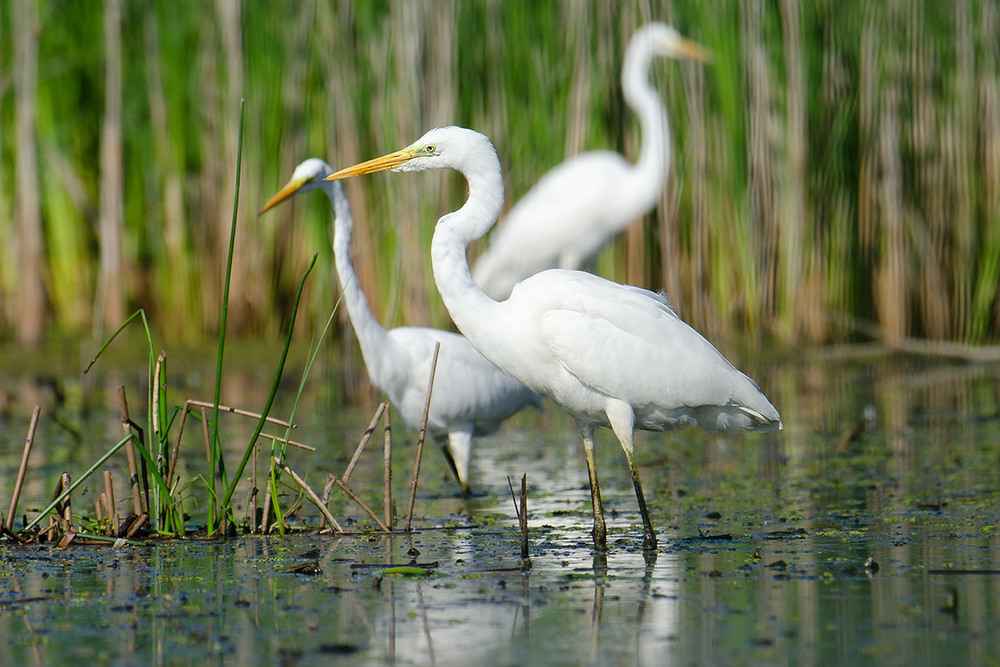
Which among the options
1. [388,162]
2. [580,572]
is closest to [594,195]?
[388,162]

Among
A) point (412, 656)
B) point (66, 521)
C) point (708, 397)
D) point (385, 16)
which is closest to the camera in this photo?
point (412, 656)

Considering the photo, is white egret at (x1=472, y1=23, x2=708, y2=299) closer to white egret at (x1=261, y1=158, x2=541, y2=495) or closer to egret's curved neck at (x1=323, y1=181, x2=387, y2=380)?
white egret at (x1=261, y1=158, x2=541, y2=495)

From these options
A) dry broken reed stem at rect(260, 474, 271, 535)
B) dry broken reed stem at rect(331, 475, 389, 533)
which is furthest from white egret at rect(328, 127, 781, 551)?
dry broken reed stem at rect(260, 474, 271, 535)

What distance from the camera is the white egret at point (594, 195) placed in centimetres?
944

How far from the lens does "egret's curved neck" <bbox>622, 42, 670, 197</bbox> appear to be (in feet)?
31.1

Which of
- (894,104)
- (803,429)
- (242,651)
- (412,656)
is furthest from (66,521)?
(894,104)

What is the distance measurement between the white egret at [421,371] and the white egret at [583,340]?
1.39 m

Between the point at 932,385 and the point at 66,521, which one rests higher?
the point at 932,385

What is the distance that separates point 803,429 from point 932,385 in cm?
227

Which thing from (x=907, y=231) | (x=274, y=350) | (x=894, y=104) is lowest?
(x=274, y=350)

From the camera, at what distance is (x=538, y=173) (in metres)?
10.4

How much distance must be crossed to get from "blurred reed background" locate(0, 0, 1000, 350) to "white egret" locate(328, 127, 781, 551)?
14.0 feet

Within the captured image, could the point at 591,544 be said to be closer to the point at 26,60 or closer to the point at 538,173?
the point at 538,173

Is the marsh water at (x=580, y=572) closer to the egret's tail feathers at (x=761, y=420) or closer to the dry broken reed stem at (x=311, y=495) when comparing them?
the dry broken reed stem at (x=311, y=495)
